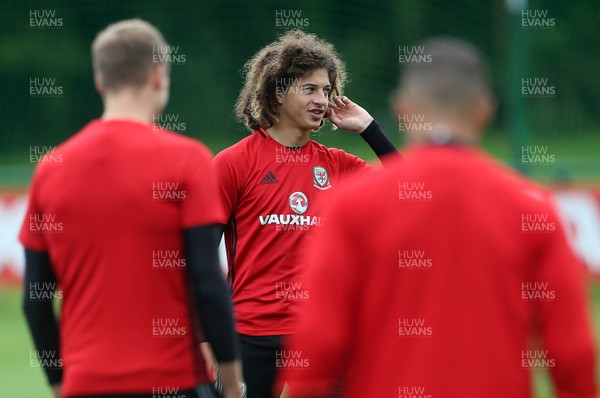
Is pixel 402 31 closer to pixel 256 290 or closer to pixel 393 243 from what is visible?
pixel 256 290

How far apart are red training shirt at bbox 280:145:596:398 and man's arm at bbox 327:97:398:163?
2432mm

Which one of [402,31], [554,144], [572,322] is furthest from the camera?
[402,31]

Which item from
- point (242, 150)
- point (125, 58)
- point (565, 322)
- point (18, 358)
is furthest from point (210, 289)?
point (18, 358)

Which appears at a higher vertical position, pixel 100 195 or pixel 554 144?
pixel 100 195

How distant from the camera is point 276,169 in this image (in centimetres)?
550

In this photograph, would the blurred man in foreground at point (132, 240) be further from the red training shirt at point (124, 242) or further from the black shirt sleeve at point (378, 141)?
the black shirt sleeve at point (378, 141)

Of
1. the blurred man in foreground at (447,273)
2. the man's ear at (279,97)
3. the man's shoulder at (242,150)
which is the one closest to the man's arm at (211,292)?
the blurred man in foreground at (447,273)

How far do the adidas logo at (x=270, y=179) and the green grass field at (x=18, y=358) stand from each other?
2.39 m

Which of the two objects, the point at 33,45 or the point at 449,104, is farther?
the point at 33,45

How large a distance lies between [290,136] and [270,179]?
0.33 meters

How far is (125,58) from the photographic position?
3447 millimetres

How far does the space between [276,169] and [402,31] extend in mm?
9379

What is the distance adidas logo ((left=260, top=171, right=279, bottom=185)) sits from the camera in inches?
215

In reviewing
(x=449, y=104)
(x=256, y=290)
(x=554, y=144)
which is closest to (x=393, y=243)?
(x=449, y=104)
